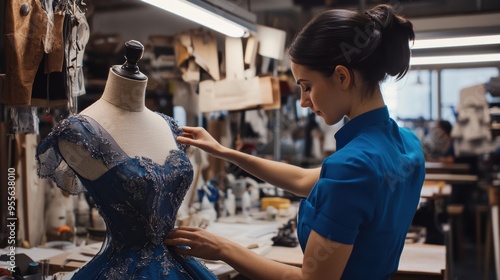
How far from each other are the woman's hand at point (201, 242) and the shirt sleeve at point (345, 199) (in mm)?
Answer: 311

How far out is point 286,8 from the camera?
9.48 m

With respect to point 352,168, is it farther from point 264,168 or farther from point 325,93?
point 264,168

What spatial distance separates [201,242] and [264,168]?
2.21 feet

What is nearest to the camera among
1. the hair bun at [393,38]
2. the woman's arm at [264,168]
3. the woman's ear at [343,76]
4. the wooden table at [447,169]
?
the woman's ear at [343,76]

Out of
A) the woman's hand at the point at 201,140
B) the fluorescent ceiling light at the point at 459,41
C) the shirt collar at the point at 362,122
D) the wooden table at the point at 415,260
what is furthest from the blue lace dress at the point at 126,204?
the fluorescent ceiling light at the point at 459,41

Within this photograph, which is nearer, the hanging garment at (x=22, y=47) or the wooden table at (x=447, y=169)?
Result: the hanging garment at (x=22, y=47)

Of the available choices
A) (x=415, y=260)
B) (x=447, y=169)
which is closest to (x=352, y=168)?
(x=415, y=260)

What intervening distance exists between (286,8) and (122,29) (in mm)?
2790

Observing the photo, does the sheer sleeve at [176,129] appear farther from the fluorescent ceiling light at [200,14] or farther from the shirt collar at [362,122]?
the shirt collar at [362,122]

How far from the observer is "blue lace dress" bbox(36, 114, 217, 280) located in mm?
1754

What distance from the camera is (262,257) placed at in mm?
1645

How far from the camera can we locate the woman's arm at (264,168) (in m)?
2.18

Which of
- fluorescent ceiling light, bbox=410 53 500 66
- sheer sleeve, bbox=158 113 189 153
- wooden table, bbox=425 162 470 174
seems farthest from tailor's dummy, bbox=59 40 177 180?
wooden table, bbox=425 162 470 174

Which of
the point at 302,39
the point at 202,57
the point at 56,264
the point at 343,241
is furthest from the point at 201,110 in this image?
the point at 343,241
